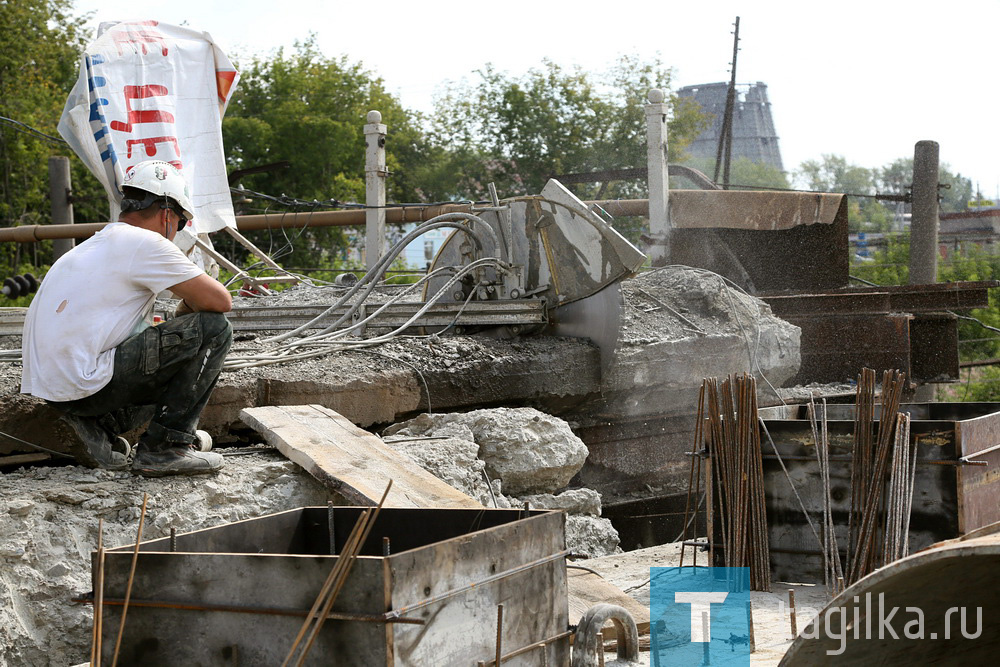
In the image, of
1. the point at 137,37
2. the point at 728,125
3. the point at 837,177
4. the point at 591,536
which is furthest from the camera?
the point at 837,177

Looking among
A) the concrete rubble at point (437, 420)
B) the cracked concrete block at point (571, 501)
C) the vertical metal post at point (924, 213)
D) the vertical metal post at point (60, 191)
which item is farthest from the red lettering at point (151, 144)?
the vertical metal post at point (924, 213)

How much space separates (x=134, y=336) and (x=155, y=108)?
325 centimetres

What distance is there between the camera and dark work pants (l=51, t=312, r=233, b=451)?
4129 mm

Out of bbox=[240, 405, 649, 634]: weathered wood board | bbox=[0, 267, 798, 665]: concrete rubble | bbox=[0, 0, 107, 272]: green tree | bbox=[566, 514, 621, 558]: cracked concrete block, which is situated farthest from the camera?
bbox=[0, 0, 107, 272]: green tree

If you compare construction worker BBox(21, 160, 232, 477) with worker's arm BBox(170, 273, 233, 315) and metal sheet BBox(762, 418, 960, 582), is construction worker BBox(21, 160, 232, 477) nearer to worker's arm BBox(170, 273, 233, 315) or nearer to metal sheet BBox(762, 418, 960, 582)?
worker's arm BBox(170, 273, 233, 315)

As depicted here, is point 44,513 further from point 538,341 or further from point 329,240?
point 329,240

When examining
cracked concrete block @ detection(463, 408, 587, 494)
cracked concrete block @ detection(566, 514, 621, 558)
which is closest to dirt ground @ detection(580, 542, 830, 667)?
cracked concrete block @ detection(566, 514, 621, 558)

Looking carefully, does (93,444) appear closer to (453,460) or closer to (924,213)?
(453,460)

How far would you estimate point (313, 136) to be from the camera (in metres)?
31.8

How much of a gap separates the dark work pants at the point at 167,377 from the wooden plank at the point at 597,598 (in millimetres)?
1800

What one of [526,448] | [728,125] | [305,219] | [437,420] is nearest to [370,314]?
[437,420]

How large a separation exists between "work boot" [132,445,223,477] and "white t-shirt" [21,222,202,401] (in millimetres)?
410

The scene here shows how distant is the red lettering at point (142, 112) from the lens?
6.65m

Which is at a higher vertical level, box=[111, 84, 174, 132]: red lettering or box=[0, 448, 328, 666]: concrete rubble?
box=[111, 84, 174, 132]: red lettering
